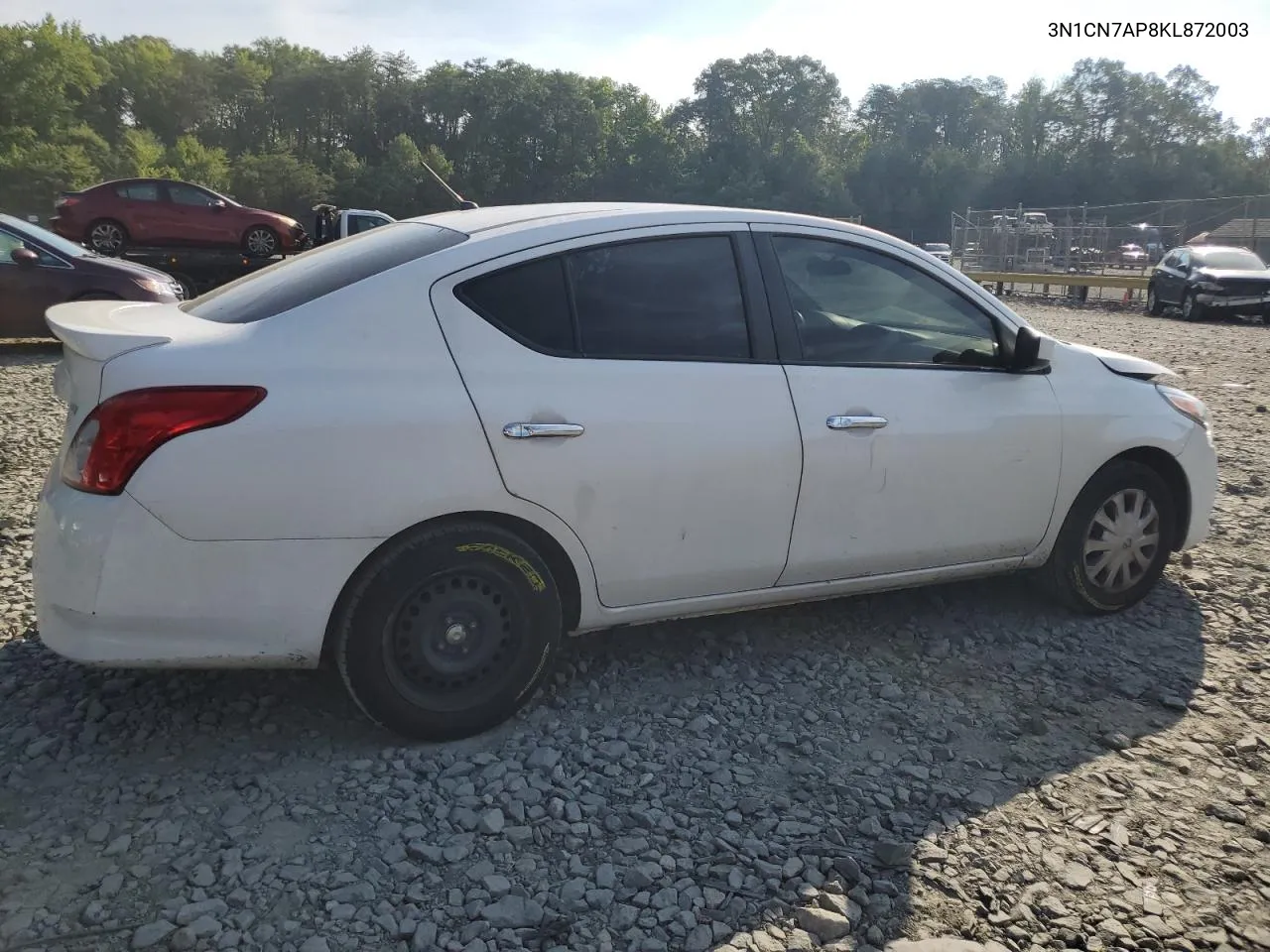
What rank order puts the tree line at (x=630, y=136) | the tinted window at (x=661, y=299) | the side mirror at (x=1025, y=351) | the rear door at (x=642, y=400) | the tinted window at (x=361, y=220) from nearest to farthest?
the rear door at (x=642, y=400), the tinted window at (x=661, y=299), the side mirror at (x=1025, y=351), the tinted window at (x=361, y=220), the tree line at (x=630, y=136)

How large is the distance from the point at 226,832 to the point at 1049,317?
22442 millimetres

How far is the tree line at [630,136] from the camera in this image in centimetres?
7212

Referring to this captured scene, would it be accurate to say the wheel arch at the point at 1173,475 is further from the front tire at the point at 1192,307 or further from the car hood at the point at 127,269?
the front tire at the point at 1192,307

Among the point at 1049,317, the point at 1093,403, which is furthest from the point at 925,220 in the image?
the point at 1093,403

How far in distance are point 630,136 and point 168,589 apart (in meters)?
105

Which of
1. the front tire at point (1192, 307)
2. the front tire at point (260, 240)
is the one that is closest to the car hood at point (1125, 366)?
the front tire at point (260, 240)

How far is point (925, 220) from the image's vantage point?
88.1 m

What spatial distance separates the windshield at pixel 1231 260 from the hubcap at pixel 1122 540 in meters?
19.7

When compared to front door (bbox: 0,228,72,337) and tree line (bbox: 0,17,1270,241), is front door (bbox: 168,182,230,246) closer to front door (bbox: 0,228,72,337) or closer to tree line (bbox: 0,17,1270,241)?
front door (bbox: 0,228,72,337)

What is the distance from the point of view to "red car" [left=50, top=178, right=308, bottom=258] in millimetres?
18234

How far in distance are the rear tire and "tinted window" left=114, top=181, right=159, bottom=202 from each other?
21.7 inches

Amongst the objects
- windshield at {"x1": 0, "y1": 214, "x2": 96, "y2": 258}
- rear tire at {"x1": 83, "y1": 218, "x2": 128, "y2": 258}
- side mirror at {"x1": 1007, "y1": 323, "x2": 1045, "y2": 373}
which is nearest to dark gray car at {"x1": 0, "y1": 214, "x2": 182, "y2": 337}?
windshield at {"x1": 0, "y1": 214, "x2": 96, "y2": 258}

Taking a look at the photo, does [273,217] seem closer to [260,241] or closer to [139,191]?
[260,241]

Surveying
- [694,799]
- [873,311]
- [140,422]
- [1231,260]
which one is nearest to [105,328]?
[140,422]
